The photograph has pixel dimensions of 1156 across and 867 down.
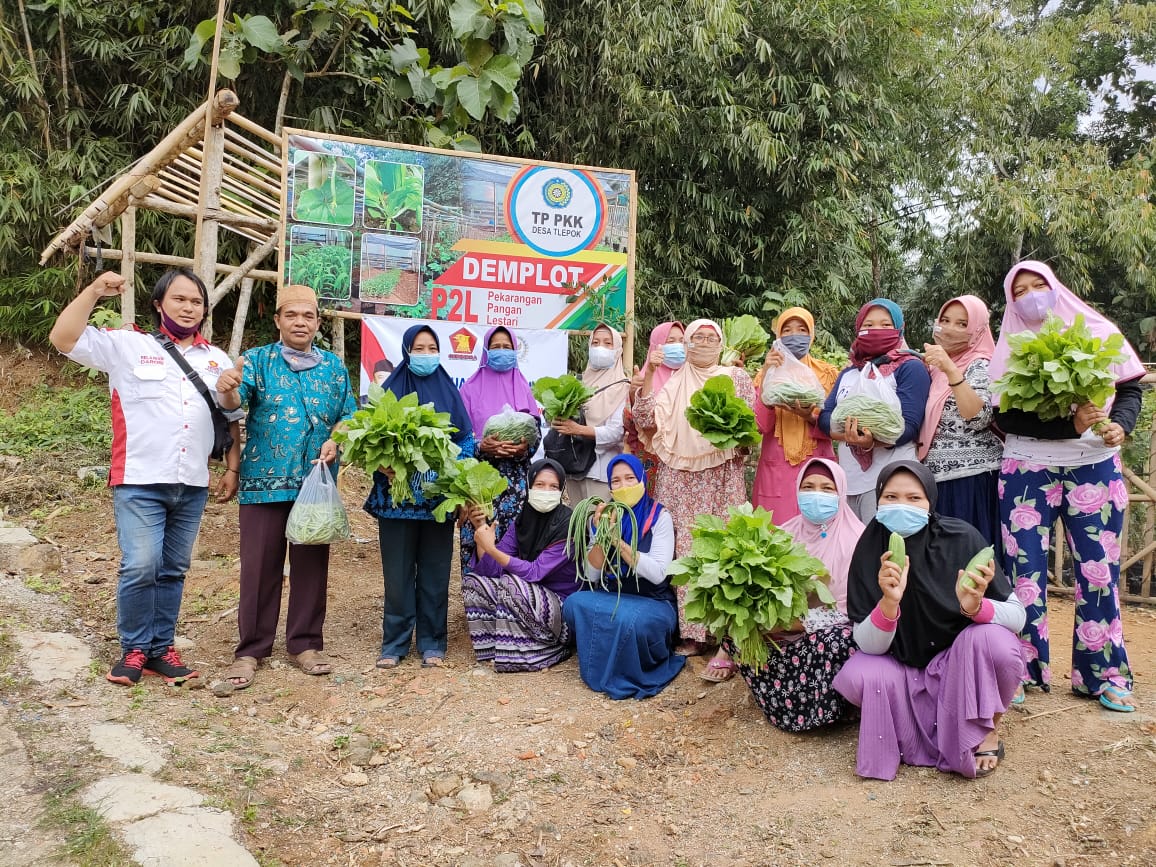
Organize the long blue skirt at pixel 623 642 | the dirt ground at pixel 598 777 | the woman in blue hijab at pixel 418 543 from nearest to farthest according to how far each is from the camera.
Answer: the dirt ground at pixel 598 777 < the long blue skirt at pixel 623 642 < the woman in blue hijab at pixel 418 543

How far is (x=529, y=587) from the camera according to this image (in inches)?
175

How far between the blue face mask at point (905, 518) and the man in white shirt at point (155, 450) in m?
2.92

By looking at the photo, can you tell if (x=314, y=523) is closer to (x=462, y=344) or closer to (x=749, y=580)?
(x=749, y=580)

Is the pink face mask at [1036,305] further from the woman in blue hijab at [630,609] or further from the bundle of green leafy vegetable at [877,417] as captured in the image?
the woman in blue hijab at [630,609]

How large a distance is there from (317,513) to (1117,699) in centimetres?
355

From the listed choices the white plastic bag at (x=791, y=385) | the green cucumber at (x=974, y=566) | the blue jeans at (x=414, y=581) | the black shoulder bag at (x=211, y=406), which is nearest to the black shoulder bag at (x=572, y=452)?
the blue jeans at (x=414, y=581)

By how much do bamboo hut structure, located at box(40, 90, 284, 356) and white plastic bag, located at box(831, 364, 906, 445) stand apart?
139 inches

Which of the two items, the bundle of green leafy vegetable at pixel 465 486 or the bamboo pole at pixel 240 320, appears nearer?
the bundle of green leafy vegetable at pixel 465 486

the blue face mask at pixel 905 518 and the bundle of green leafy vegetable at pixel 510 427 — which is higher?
the bundle of green leafy vegetable at pixel 510 427

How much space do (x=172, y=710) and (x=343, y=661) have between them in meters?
0.96

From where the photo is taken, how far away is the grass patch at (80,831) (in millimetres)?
2539

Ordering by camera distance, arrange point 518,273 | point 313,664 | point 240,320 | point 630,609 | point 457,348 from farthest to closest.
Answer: point 240,320
point 518,273
point 457,348
point 313,664
point 630,609

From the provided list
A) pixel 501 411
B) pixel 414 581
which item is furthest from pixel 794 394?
pixel 414 581

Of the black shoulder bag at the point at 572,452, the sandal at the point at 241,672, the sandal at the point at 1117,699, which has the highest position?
the black shoulder bag at the point at 572,452
